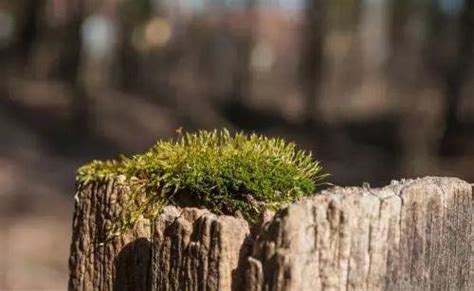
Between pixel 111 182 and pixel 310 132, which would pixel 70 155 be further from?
pixel 111 182

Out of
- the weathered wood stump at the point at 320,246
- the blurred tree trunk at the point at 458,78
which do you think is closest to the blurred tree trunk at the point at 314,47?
the blurred tree trunk at the point at 458,78

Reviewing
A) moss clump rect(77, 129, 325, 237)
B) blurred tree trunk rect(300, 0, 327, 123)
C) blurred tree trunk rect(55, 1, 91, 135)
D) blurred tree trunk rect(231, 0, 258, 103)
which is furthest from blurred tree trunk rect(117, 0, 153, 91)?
moss clump rect(77, 129, 325, 237)

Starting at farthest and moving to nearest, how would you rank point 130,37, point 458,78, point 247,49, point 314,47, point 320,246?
point 247,49, point 130,37, point 314,47, point 458,78, point 320,246

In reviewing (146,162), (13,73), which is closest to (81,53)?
Answer: (13,73)

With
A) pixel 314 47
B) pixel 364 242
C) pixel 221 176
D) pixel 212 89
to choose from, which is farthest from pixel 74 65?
pixel 364 242

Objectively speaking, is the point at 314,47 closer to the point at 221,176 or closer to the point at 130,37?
the point at 130,37
